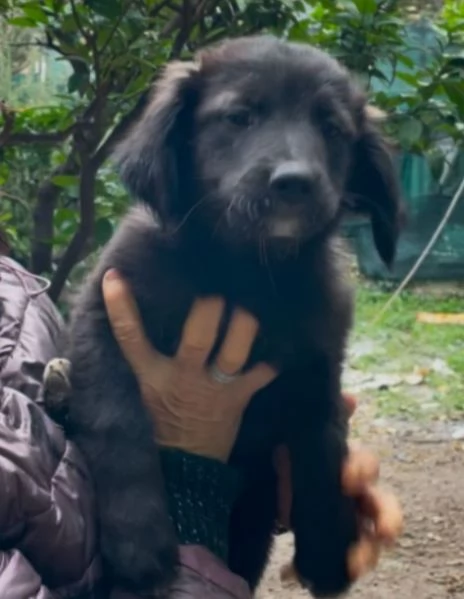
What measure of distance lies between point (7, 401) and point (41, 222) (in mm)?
1315

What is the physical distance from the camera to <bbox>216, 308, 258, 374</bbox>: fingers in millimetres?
2365

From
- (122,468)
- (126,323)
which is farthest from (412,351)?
(122,468)

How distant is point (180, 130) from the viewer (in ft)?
8.02

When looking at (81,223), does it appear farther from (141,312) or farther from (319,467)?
(319,467)

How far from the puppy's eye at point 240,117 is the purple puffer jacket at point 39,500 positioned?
0.51 m

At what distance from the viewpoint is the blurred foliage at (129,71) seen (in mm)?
2883

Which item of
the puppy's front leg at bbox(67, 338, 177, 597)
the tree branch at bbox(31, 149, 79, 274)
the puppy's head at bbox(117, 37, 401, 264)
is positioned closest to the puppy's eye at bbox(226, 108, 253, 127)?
the puppy's head at bbox(117, 37, 401, 264)

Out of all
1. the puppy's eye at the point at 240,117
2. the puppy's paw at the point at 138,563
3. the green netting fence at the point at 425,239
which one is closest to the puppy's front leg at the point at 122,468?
the puppy's paw at the point at 138,563

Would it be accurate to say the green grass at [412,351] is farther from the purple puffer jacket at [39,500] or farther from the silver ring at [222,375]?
the purple puffer jacket at [39,500]

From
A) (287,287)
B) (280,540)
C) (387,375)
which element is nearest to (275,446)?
(287,287)

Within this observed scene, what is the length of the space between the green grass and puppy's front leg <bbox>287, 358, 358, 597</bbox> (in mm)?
3214

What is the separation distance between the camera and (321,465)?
8.10 ft

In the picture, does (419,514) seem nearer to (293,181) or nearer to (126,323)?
(126,323)

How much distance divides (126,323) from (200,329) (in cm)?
14
